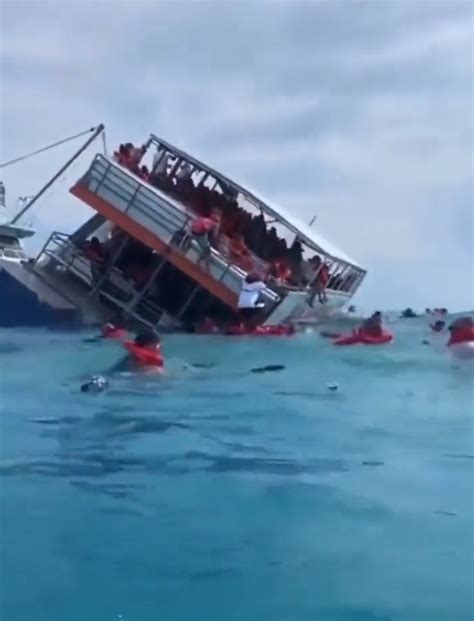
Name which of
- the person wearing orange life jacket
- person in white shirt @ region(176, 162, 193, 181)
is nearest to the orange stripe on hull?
person in white shirt @ region(176, 162, 193, 181)

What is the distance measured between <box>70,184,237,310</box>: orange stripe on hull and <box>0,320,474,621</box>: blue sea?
8107mm

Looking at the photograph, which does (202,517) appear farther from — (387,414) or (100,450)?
(387,414)

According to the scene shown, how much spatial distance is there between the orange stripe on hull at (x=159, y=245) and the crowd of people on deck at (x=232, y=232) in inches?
13.3

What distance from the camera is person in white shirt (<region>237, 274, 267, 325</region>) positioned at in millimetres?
20547

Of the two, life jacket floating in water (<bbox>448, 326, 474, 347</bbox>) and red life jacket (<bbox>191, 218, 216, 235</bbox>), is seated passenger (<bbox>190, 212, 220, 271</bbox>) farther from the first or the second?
life jacket floating in water (<bbox>448, 326, 474, 347</bbox>)

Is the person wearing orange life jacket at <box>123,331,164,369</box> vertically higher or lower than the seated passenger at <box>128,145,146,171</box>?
lower

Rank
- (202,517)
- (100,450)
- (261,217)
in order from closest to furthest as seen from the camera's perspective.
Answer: (202,517) < (100,450) < (261,217)

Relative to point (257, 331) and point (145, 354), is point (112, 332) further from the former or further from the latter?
point (145, 354)

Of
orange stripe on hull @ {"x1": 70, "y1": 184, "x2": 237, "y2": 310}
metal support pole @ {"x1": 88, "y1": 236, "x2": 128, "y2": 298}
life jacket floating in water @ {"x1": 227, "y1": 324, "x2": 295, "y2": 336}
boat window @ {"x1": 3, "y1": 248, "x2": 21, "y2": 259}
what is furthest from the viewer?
boat window @ {"x1": 3, "y1": 248, "x2": 21, "y2": 259}

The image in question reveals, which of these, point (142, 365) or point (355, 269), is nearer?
point (142, 365)

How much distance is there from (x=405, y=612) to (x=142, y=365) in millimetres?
8744

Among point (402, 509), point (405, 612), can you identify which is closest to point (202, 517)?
point (402, 509)

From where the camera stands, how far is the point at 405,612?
5.05 meters

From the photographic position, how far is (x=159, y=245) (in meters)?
20.9
